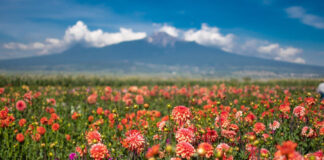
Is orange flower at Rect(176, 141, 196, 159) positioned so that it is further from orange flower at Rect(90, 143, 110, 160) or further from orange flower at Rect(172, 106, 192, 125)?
orange flower at Rect(90, 143, 110, 160)

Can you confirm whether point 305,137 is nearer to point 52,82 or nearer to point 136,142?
point 136,142

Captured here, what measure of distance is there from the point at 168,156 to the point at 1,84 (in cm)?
1535

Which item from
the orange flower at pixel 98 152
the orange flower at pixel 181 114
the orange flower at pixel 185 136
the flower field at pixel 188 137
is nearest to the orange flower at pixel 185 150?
the flower field at pixel 188 137

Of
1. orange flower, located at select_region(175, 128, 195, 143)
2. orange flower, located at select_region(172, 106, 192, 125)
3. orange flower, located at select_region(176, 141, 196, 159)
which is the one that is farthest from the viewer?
orange flower, located at select_region(172, 106, 192, 125)

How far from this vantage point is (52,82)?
1736 centimetres

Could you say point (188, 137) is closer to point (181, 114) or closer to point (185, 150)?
point (185, 150)

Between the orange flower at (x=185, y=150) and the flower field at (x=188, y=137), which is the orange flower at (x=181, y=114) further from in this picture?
the orange flower at (x=185, y=150)

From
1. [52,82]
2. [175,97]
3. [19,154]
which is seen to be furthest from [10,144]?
[52,82]

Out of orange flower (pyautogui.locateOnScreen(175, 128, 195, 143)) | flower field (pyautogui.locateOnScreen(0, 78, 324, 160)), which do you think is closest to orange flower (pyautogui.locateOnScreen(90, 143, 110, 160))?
flower field (pyautogui.locateOnScreen(0, 78, 324, 160))

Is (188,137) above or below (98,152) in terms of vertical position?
above

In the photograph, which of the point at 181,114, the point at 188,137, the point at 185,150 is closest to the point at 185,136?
the point at 188,137

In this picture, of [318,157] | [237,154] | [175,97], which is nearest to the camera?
[318,157]

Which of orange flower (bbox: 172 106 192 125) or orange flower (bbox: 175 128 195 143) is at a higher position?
orange flower (bbox: 172 106 192 125)

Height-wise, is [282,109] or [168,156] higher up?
[282,109]
